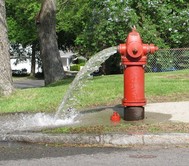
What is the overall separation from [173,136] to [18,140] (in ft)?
8.39

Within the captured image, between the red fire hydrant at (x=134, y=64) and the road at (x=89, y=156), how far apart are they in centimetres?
170

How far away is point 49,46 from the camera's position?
21.4 meters

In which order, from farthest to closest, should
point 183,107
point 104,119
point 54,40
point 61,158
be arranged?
point 54,40 → point 183,107 → point 104,119 → point 61,158

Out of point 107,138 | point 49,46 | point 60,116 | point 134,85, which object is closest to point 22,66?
point 49,46

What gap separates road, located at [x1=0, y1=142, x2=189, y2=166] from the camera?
266 inches

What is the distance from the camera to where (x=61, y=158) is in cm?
709

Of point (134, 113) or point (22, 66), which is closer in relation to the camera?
point (134, 113)

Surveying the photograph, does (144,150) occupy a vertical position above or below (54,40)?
below

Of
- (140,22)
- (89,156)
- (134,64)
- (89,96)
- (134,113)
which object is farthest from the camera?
(140,22)

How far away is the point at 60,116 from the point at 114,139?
2897mm

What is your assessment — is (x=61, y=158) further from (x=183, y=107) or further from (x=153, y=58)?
(x=153, y=58)

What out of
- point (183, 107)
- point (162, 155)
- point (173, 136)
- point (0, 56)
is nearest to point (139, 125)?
point (173, 136)

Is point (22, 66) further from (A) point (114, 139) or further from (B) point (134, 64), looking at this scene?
(A) point (114, 139)

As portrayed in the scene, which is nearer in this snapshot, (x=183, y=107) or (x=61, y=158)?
(x=61, y=158)
